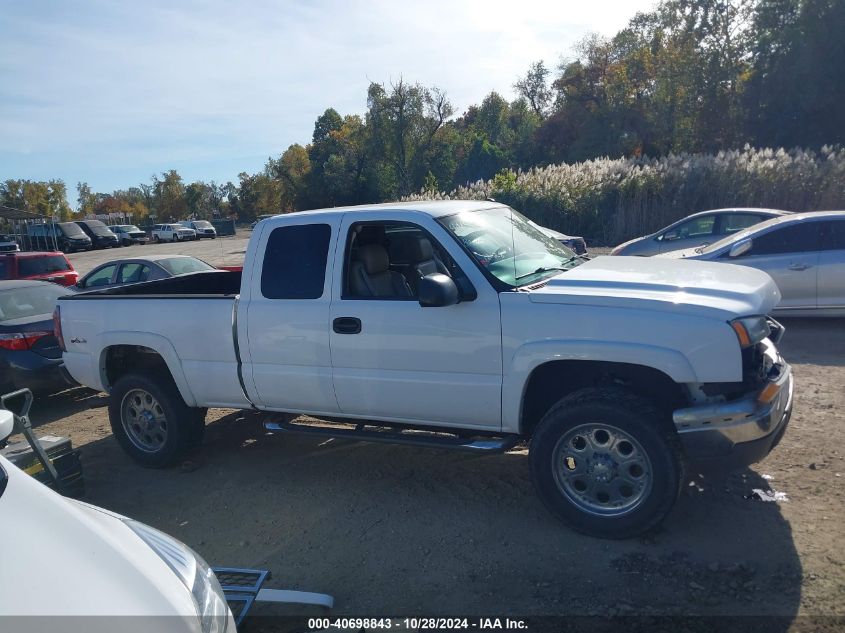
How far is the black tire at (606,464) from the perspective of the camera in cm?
384

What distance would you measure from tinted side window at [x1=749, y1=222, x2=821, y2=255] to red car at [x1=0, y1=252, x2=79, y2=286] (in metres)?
13.5

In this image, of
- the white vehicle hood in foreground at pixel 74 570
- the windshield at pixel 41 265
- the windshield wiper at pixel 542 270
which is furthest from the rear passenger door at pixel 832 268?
the windshield at pixel 41 265

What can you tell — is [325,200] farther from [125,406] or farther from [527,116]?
[125,406]

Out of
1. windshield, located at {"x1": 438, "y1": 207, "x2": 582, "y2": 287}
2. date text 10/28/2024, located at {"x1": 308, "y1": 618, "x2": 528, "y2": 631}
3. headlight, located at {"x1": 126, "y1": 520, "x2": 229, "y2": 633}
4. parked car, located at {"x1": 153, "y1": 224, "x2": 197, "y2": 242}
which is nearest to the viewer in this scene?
headlight, located at {"x1": 126, "y1": 520, "x2": 229, "y2": 633}

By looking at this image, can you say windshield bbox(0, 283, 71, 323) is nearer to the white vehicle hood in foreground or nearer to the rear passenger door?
the white vehicle hood in foreground

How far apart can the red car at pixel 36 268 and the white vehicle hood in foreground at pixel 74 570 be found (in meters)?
13.8

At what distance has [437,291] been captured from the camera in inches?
162

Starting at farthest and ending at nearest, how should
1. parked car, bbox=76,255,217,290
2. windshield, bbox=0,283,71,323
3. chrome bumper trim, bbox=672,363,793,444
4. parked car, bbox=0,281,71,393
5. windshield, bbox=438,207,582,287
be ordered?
parked car, bbox=76,255,217,290 < windshield, bbox=0,283,71,323 < parked car, bbox=0,281,71,393 < windshield, bbox=438,207,582,287 < chrome bumper trim, bbox=672,363,793,444

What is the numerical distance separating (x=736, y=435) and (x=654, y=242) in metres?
10.0

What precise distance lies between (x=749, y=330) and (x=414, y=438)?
2.20m

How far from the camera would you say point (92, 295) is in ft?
20.0

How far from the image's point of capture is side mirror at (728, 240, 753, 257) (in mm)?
9180

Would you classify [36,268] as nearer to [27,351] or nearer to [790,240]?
[27,351]

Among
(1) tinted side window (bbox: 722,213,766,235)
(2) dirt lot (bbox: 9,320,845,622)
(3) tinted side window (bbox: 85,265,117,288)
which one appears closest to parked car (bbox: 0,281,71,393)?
(2) dirt lot (bbox: 9,320,845,622)
